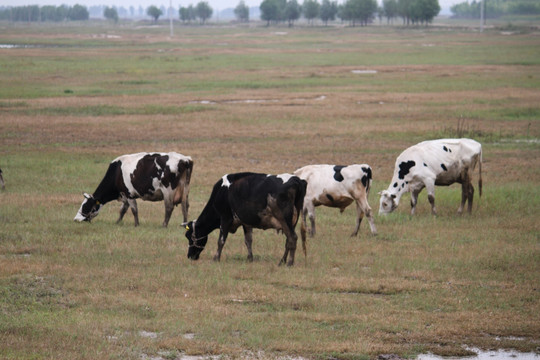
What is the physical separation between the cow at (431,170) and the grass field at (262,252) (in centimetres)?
52

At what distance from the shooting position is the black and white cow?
53.9ft

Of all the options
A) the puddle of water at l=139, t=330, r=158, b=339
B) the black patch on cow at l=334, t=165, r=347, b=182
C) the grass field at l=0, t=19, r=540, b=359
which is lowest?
the grass field at l=0, t=19, r=540, b=359

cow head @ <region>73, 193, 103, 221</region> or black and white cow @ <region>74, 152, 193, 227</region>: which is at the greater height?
black and white cow @ <region>74, 152, 193, 227</region>

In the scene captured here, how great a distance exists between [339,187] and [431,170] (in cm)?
349

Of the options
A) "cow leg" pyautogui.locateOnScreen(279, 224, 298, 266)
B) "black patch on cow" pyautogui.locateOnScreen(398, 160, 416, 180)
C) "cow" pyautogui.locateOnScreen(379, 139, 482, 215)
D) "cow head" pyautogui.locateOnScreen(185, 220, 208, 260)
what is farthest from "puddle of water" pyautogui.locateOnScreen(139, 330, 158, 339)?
"black patch on cow" pyautogui.locateOnScreen(398, 160, 416, 180)

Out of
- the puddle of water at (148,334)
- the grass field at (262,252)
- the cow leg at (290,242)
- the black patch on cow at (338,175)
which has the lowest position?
the grass field at (262,252)

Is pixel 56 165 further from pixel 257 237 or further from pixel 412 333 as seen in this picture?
pixel 412 333

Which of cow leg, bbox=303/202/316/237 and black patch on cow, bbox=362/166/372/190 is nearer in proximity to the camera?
black patch on cow, bbox=362/166/372/190

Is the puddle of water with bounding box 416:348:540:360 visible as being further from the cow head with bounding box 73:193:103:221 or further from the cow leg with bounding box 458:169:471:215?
the cow head with bounding box 73:193:103:221

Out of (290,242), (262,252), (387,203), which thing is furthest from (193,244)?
(387,203)

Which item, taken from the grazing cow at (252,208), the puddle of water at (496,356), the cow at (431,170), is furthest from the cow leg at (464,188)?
the puddle of water at (496,356)

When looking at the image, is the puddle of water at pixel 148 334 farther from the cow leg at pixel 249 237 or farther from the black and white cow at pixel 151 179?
the black and white cow at pixel 151 179

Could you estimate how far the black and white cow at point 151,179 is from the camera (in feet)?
53.9

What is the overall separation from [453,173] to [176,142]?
1309 centimetres
